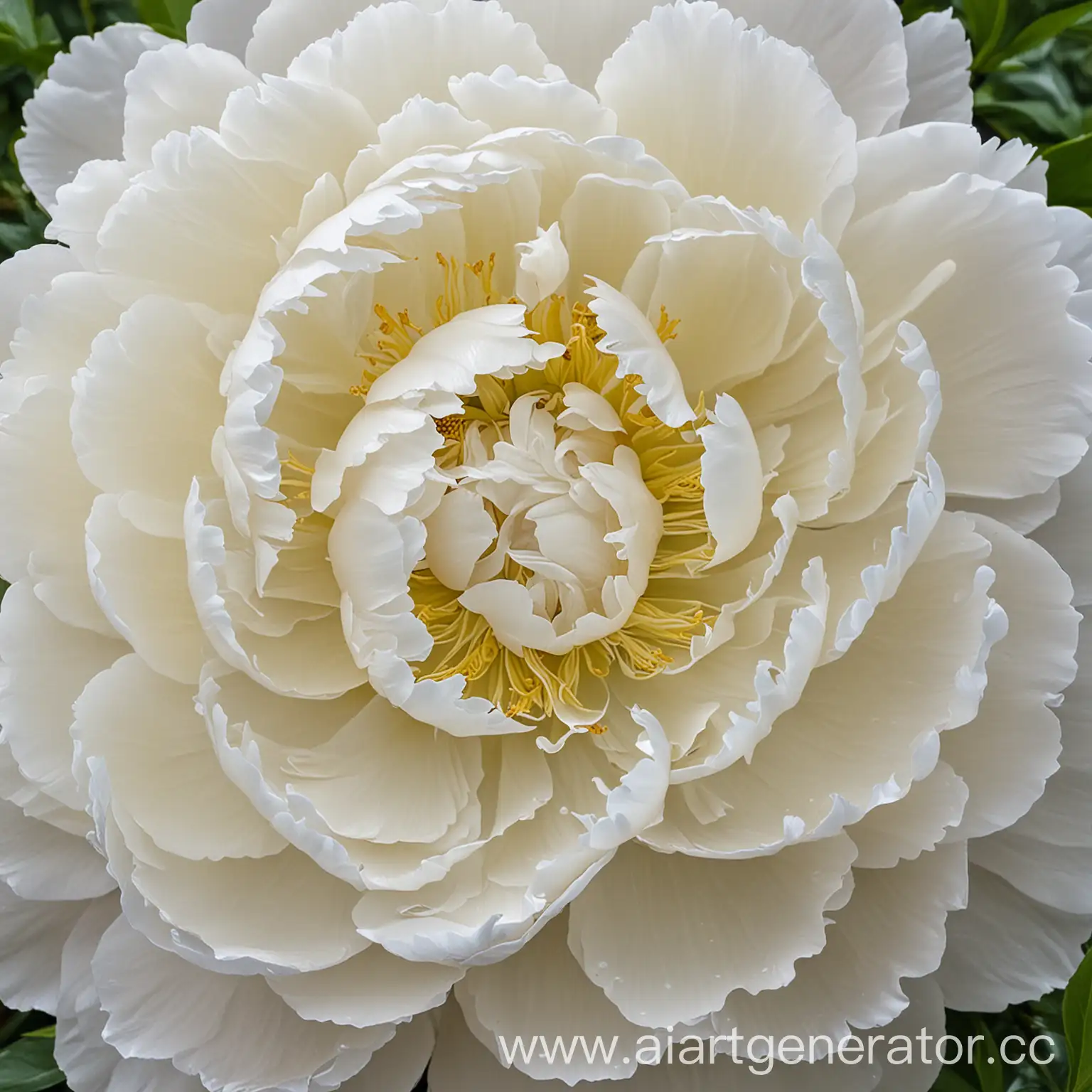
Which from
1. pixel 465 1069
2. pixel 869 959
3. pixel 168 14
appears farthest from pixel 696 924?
pixel 168 14

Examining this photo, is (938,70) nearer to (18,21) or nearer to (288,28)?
(288,28)

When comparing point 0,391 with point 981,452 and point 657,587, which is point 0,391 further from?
point 981,452

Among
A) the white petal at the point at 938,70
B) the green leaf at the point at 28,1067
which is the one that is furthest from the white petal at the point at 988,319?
the green leaf at the point at 28,1067

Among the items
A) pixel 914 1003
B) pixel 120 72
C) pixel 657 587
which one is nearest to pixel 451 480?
pixel 657 587

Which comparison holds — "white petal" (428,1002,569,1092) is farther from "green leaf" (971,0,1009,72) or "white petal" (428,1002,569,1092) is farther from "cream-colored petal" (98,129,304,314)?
"green leaf" (971,0,1009,72)

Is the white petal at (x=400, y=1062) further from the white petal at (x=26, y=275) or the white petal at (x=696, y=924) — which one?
the white petal at (x=26, y=275)
